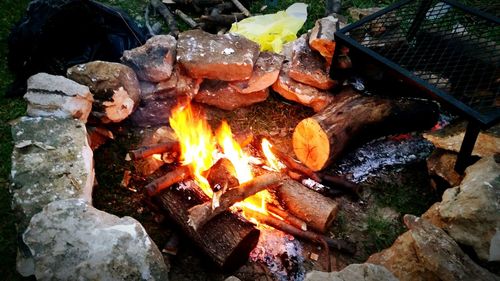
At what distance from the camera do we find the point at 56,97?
3.39 m

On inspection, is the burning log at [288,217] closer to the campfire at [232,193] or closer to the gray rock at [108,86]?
the campfire at [232,193]

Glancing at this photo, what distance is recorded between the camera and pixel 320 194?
3.65 meters

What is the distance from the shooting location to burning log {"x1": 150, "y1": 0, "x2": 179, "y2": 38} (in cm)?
583

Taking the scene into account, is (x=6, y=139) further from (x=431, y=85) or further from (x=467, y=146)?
(x=467, y=146)

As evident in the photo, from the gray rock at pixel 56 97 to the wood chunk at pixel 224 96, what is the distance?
142 cm

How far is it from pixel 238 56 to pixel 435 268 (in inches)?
111

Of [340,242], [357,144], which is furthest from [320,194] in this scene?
[357,144]

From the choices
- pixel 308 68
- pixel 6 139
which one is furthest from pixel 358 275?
pixel 6 139

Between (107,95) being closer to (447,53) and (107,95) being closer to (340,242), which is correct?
(340,242)

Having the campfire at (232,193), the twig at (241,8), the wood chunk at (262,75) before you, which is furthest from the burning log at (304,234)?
the twig at (241,8)

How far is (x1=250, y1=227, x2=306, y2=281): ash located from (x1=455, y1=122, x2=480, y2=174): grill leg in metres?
1.66

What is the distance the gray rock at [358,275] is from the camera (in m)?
2.01

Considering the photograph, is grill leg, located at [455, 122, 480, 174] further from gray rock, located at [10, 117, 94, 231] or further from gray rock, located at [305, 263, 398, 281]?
gray rock, located at [10, 117, 94, 231]

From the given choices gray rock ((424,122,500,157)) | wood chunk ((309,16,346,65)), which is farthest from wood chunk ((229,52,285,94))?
gray rock ((424,122,500,157))
